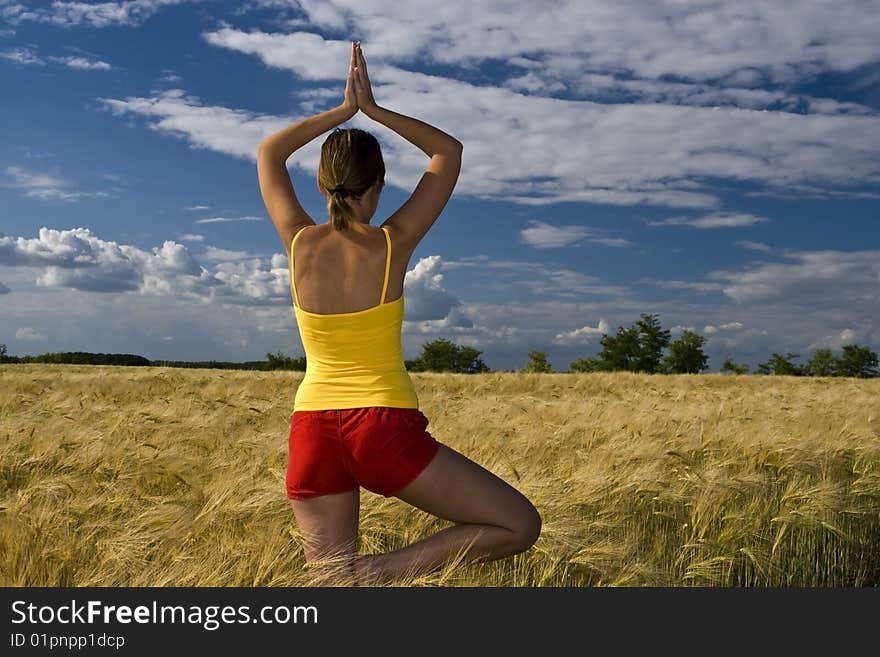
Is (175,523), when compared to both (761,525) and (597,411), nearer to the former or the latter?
(761,525)

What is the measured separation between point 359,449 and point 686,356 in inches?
1764

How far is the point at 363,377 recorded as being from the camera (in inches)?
97.3

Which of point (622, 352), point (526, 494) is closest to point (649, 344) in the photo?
point (622, 352)

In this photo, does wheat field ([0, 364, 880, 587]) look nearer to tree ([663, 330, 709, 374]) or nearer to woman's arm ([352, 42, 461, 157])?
woman's arm ([352, 42, 461, 157])

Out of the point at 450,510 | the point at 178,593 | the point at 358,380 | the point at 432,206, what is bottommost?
the point at 178,593

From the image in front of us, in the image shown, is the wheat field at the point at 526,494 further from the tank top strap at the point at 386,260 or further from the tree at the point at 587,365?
the tree at the point at 587,365

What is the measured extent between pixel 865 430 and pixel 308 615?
5065mm

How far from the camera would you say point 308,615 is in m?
2.36

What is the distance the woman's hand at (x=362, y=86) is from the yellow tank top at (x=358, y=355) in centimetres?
51

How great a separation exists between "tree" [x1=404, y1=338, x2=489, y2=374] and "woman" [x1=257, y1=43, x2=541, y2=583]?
46484mm

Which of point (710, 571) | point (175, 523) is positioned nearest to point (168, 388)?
point (175, 523)

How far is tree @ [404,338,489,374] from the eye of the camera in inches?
1951

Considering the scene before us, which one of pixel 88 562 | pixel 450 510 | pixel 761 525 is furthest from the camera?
pixel 761 525

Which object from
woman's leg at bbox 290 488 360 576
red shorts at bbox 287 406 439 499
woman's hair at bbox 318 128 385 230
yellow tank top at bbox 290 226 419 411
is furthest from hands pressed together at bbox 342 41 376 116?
woman's leg at bbox 290 488 360 576
